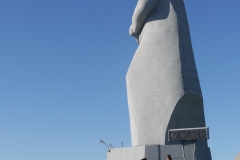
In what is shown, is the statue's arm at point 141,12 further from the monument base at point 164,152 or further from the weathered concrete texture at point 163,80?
the monument base at point 164,152

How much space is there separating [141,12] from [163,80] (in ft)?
10.2

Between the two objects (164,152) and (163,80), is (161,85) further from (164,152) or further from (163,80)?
(164,152)

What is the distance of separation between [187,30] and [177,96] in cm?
314

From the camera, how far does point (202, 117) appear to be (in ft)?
49.4

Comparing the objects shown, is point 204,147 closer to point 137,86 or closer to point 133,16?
point 137,86

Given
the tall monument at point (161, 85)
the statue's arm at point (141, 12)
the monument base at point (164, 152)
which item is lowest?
the monument base at point (164, 152)

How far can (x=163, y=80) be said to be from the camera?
1458 cm

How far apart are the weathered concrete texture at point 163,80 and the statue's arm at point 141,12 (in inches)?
1.5

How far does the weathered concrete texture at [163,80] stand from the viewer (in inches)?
560

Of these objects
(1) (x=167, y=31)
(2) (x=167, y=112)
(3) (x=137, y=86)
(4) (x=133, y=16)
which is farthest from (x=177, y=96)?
(4) (x=133, y=16)

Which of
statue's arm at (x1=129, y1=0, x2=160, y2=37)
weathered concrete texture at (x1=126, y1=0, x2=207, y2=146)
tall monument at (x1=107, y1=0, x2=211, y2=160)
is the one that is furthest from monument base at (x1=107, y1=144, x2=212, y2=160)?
statue's arm at (x1=129, y1=0, x2=160, y2=37)

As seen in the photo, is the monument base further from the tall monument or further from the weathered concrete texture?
the weathered concrete texture

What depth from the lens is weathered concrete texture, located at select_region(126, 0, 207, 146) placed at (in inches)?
560

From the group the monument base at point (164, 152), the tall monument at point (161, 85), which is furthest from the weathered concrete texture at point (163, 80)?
the monument base at point (164, 152)
